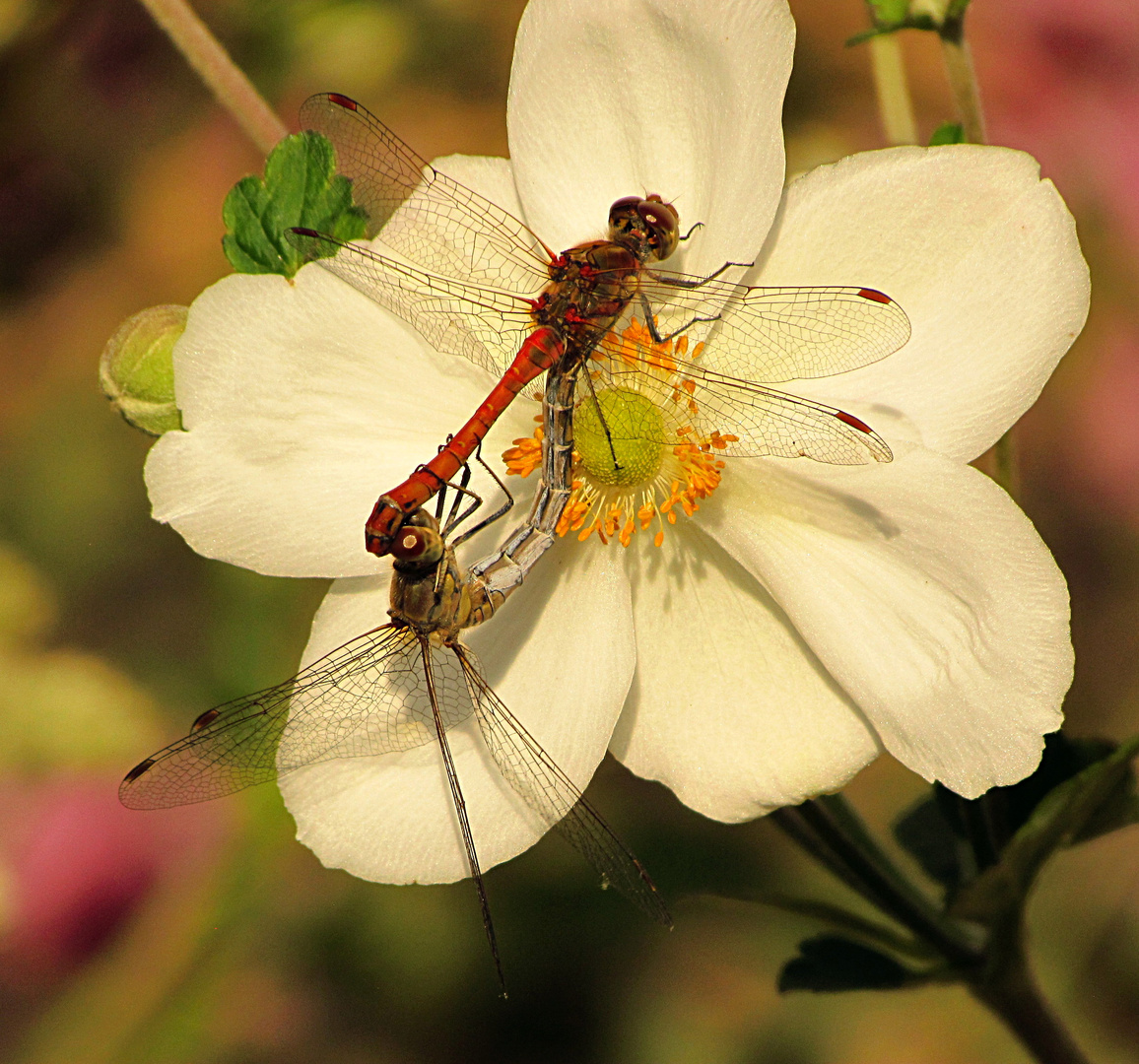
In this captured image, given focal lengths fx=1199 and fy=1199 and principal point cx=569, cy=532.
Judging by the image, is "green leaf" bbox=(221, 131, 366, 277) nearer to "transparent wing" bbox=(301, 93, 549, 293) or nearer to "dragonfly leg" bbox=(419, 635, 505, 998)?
"transparent wing" bbox=(301, 93, 549, 293)

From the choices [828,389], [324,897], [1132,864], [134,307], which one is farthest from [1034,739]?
[134,307]

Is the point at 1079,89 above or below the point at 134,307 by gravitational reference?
below

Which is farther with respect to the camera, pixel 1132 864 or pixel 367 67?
pixel 367 67

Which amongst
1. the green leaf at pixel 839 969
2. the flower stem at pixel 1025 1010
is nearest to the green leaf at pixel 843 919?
the green leaf at pixel 839 969

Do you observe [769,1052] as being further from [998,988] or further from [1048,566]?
[1048,566]

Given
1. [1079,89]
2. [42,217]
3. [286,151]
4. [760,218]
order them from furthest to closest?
[42,217] < [1079,89] < [286,151] < [760,218]

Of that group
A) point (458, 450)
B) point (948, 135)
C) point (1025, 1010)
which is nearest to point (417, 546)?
point (458, 450)

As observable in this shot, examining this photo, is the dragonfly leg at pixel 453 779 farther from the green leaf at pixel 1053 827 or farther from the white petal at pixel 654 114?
the green leaf at pixel 1053 827
